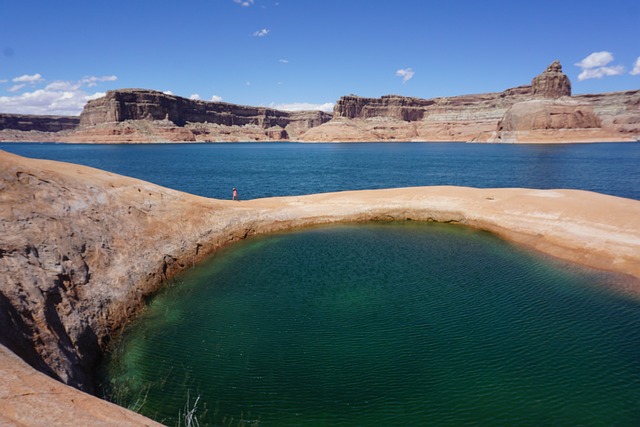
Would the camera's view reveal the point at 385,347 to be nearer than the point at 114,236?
Yes

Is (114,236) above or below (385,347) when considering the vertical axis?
above

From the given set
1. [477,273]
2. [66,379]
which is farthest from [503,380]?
[66,379]

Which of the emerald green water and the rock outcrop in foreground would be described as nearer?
the rock outcrop in foreground

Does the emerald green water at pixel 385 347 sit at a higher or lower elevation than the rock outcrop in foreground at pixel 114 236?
lower

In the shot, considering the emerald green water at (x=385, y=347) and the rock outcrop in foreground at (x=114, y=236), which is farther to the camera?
the emerald green water at (x=385, y=347)

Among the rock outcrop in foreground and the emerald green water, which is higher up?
the rock outcrop in foreground

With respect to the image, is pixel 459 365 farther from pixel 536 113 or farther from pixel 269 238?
pixel 536 113
